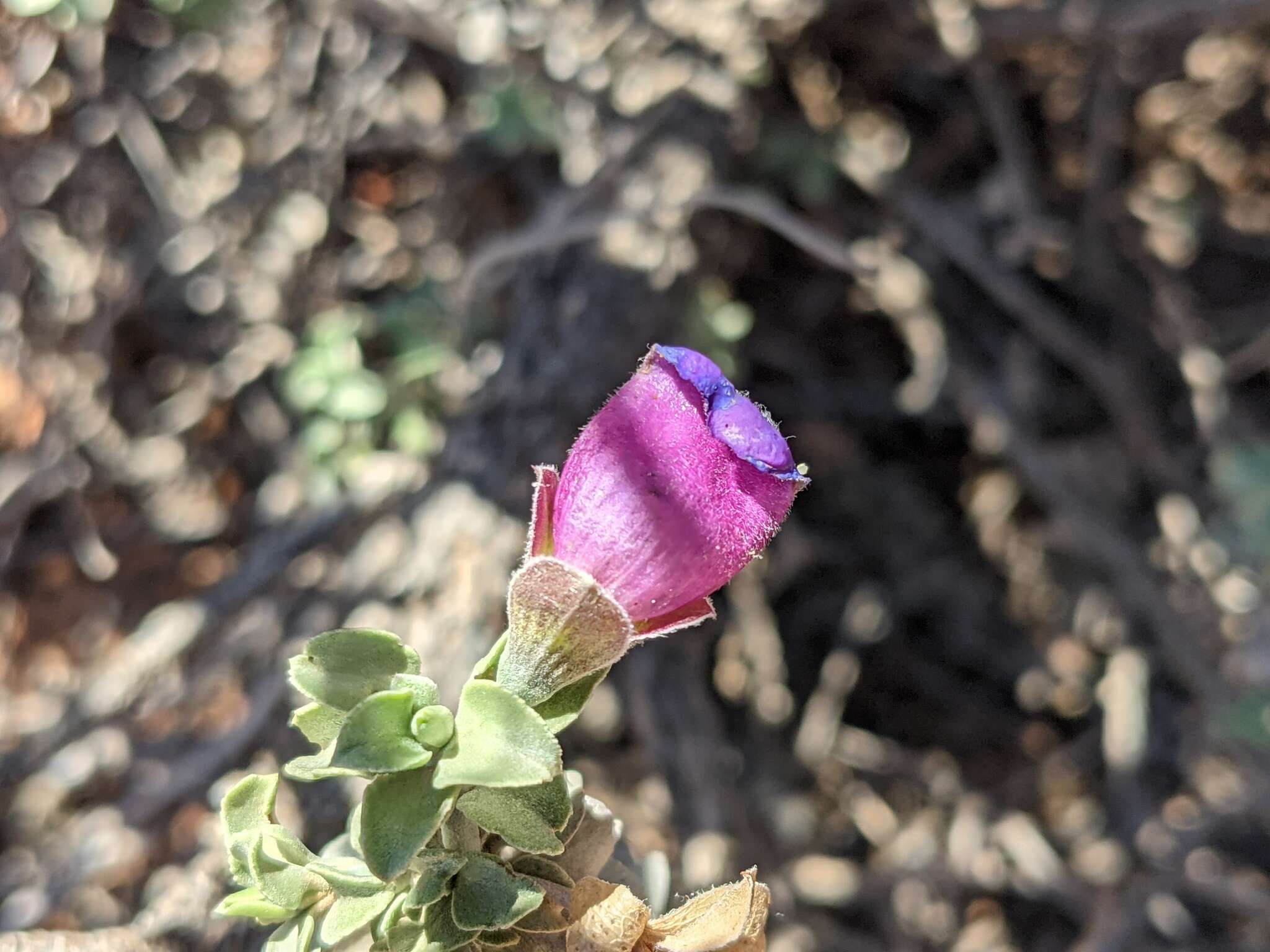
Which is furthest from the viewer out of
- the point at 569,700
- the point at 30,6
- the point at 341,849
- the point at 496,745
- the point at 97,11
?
the point at 97,11

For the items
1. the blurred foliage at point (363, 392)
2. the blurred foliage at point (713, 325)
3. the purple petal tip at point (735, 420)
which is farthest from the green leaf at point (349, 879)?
the blurred foliage at point (713, 325)

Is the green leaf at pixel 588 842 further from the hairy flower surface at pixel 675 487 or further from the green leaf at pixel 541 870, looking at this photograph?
the hairy flower surface at pixel 675 487

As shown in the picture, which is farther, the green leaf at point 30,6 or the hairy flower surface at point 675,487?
the green leaf at point 30,6

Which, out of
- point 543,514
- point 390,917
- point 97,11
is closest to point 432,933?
point 390,917

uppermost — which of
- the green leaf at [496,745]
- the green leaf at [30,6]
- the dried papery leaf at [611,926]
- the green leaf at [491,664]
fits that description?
the green leaf at [30,6]

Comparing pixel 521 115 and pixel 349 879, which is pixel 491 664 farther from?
pixel 521 115

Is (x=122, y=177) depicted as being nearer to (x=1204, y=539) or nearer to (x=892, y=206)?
(x=892, y=206)

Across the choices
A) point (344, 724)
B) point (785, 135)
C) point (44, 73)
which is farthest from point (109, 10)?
point (344, 724)

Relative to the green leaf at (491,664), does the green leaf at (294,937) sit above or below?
below
